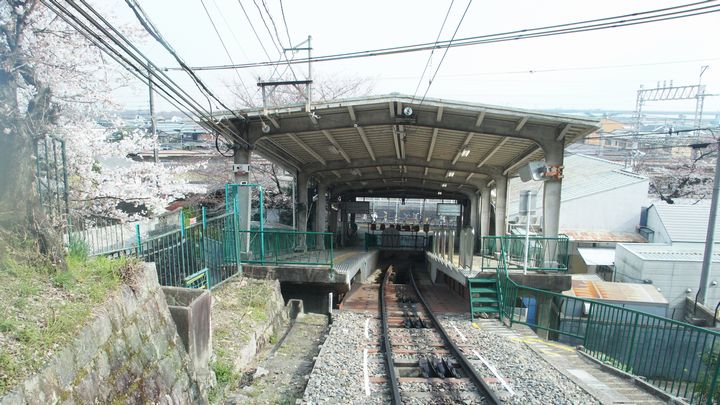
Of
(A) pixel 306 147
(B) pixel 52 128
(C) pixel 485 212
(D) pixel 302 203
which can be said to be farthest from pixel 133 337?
(C) pixel 485 212

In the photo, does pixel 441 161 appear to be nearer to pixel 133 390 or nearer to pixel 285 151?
pixel 285 151

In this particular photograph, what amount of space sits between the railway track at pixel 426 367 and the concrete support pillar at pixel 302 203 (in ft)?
28.9

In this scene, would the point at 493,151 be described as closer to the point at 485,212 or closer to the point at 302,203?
the point at 485,212

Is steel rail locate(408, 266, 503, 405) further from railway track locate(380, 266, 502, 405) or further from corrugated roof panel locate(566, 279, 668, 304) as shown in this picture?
corrugated roof panel locate(566, 279, 668, 304)

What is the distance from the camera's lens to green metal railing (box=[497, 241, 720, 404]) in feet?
18.5

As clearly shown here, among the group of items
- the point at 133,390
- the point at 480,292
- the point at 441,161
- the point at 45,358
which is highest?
the point at 441,161

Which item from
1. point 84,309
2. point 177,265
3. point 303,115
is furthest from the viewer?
point 303,115

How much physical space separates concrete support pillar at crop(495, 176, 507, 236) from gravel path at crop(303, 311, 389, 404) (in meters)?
11.7

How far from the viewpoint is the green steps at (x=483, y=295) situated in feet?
33.2

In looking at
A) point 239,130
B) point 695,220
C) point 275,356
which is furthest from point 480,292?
point 695,220

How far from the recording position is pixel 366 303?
42.8ft

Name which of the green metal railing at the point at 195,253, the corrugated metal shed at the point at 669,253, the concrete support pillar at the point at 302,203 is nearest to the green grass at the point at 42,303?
the green metal railing at the point at 195,253

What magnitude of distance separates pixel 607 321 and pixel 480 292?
141 inches

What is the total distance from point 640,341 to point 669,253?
1223 centimetres
